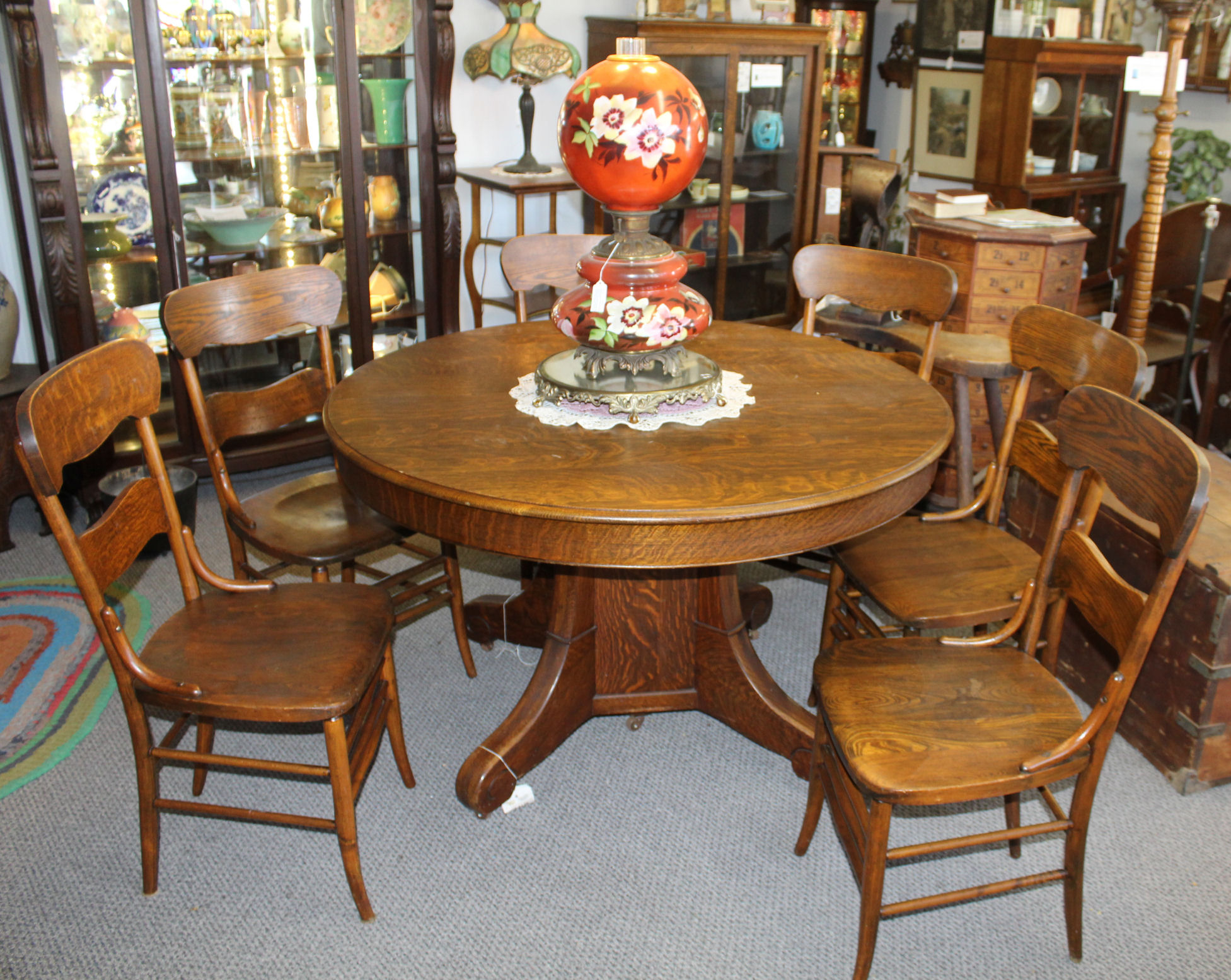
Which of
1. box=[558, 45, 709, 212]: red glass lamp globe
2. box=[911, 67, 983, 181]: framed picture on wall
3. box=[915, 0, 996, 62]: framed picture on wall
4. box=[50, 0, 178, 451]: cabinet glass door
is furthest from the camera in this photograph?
box=[911, 67, 983, 181]: framed picture on wall

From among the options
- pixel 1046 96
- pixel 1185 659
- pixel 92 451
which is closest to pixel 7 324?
pixel 92 451

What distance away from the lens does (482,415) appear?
74.7 inches

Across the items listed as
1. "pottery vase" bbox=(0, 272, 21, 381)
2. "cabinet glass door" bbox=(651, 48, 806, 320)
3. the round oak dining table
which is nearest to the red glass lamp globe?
the round oak dining table

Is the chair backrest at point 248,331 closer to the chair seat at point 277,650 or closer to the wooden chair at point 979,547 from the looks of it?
the chair seat at point 277,650

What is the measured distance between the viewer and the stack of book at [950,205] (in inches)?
139

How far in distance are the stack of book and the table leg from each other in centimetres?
159

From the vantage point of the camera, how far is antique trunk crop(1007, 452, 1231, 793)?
2.05m

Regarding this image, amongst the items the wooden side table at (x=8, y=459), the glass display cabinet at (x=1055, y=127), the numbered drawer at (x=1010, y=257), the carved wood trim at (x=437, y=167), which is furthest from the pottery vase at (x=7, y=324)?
the glass display cabinet at (x=1055, y=127)

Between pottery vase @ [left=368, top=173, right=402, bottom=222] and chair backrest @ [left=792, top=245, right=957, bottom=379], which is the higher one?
pottery vase @ [left=368, top=173, right=402, bottom=222]

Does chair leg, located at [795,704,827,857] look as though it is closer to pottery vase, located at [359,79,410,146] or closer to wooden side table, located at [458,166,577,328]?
wooden side table, located at [458,166,577,328]

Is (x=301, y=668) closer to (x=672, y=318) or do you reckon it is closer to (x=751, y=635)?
(x=672, y=318)

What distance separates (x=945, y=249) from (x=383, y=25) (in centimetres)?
201

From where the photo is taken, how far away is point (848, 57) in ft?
19.1

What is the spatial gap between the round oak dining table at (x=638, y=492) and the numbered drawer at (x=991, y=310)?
4.11ft
